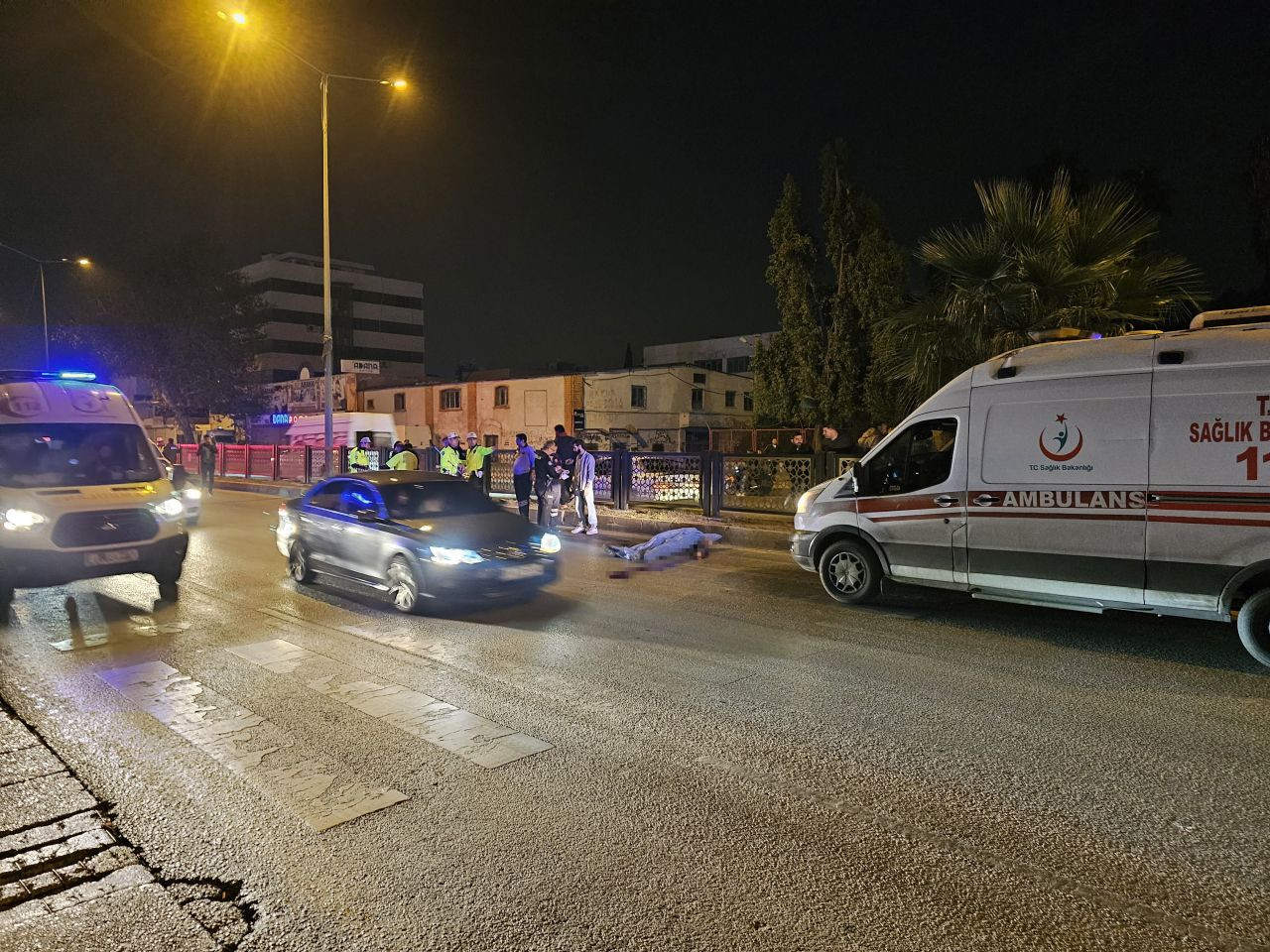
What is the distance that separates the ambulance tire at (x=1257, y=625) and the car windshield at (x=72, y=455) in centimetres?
1026

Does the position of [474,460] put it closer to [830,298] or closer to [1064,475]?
[830,298]

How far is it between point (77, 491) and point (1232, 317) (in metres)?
10.4

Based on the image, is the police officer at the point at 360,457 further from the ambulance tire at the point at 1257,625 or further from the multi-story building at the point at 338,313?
the multi-story building at the point at 338,313

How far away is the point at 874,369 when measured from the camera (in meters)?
19.8

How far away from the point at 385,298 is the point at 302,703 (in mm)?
97497

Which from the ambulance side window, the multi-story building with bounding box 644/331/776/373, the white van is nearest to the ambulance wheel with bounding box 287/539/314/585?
Result: the white van

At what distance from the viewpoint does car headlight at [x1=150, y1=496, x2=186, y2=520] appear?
8.32 metres

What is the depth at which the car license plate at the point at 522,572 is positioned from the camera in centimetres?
793

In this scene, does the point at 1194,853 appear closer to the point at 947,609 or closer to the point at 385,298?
the point at 947,609

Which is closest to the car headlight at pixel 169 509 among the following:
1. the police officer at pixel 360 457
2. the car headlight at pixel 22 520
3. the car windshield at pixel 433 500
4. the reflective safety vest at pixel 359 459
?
the car headlight at pixel 22 520

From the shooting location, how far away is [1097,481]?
6488 mm

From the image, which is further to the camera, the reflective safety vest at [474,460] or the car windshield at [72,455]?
the reflective safety vest at [474,460]

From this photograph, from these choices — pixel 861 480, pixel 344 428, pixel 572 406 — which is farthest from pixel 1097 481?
pixel 344 428

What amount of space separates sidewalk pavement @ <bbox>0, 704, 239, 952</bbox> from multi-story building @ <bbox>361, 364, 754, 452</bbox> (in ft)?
94.7
